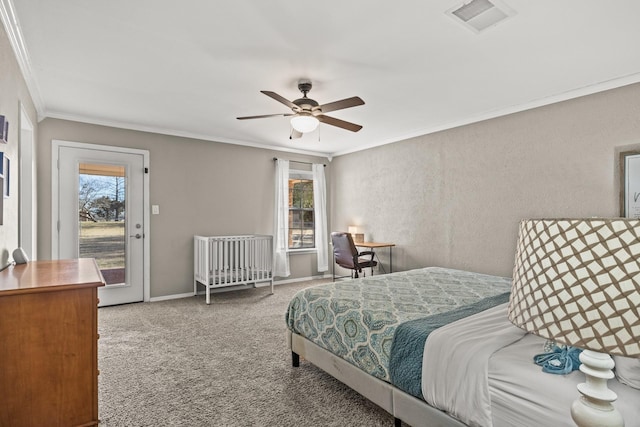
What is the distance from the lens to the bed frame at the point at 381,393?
5.47ft

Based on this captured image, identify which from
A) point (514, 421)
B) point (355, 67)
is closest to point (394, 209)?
point (355, 67)

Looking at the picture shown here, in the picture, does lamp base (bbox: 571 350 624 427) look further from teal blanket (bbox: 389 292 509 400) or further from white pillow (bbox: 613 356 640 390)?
teal blanket (bbox: 389 292 509 400)

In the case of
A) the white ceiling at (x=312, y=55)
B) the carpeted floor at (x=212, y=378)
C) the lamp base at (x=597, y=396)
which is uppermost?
the white ceiling at (x=312, y=55)

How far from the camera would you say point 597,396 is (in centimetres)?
82

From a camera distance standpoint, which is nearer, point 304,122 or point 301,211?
point 304,122

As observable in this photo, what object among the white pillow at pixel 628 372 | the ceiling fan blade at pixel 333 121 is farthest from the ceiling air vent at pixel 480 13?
the white pillow at pixel 628 372

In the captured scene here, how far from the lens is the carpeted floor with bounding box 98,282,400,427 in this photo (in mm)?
2045

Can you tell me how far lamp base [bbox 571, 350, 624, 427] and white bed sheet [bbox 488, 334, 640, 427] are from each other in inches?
19.5

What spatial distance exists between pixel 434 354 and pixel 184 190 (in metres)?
4.18

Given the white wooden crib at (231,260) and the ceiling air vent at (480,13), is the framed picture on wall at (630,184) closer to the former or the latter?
the ceiling air vent at (480,13)

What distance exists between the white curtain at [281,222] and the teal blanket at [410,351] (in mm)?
3919

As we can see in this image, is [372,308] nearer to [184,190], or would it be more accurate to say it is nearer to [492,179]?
[492,179]

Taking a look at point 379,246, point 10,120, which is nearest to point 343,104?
point 10,120

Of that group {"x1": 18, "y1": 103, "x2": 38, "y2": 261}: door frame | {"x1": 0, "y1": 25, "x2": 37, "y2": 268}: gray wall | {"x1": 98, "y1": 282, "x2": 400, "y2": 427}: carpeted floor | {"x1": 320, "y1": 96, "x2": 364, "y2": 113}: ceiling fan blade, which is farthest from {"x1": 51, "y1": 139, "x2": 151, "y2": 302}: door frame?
{"x1": 320, "y1": 96, "x2": 364, "y2": 113}: ceiling fan blade
